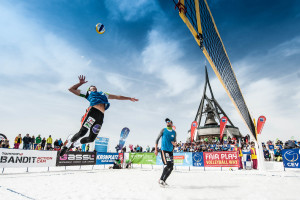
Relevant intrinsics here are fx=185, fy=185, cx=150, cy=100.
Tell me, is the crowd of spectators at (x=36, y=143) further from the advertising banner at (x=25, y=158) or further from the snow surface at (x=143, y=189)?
the snow surface at (x=143, y=189)

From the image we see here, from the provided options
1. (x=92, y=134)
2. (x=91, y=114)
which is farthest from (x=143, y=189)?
(x=91, y=114)

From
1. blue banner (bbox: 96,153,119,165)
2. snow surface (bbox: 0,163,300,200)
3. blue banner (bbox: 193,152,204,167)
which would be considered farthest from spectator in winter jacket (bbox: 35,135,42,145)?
blue banner (bbox: 193,152,204,167)

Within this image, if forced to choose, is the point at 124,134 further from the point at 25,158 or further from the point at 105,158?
the point at 25,158

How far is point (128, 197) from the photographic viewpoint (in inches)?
129

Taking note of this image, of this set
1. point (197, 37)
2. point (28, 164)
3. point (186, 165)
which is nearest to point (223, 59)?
point (197, 37)

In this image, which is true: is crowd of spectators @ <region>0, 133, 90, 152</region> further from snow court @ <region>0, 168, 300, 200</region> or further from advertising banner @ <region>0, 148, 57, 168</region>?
snow court @ <region>0, 168, 300, 200</region>

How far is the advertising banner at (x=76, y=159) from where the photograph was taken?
40.2 ft

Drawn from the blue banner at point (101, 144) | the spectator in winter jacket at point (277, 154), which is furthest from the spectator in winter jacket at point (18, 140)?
the spectator in winter jacket at point (277, 154)

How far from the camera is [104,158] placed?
15375 millimetres

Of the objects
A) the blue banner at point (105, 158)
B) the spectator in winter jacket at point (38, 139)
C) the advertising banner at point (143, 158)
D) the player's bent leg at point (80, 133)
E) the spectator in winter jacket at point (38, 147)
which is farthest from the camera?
the advertising banner at point (143, 158)

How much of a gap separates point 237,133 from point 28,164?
3809cm

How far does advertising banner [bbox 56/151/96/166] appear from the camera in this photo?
1225 cm

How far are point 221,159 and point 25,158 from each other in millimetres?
12721

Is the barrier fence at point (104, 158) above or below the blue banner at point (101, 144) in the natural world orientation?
below
